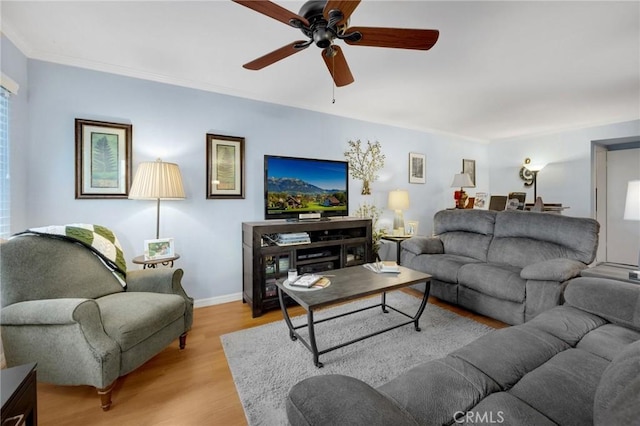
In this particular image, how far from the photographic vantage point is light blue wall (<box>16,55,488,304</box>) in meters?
2.25

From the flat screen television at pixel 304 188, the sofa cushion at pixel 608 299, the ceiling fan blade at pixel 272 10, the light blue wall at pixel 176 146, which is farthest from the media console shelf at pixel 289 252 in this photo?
the sofa cushion at pixel 608 299

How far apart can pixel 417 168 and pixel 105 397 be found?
15.3 feet

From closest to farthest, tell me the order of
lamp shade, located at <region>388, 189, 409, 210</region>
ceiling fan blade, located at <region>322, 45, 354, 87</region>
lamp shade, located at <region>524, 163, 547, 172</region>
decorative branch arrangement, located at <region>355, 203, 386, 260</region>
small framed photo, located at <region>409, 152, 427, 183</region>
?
ceiling fan blade, located at <region>322, 45, 354, 87</region>, decorative branch arrangement, located at <region>355, 203, 386, 260</region>, lamp shade, located at <region>388, 189, 409, 210</region>, small framed photo, located at <region>409, 152, 427, 183</region>, lamp shade, located at <region>524, 163, 547, 172</region>

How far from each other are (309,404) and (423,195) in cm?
457

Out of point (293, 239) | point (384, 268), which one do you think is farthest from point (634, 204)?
point (293, 239)

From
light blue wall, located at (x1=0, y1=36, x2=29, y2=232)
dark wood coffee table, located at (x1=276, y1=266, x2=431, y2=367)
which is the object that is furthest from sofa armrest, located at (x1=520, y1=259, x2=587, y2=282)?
light blue wall, located at (x1=0, y1=36, x2=29, y2=232)

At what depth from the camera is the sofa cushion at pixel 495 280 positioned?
2281 millimetres

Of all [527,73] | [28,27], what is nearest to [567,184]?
[527,73]

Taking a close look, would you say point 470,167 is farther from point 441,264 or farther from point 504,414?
point 504,414

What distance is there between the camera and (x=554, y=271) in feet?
6.73

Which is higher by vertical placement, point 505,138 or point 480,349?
point 505,138

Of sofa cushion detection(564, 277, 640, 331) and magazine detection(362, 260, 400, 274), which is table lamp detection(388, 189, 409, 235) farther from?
sofa cushion detection(564, 277, 640, 331)

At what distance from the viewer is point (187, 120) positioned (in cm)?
276

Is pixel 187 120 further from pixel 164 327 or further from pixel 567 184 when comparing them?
pixel 567 184
